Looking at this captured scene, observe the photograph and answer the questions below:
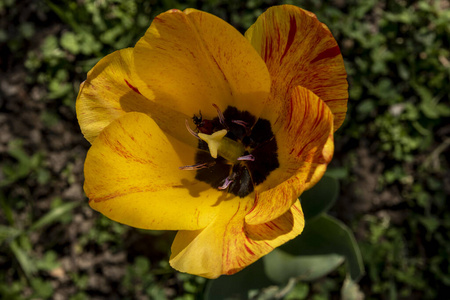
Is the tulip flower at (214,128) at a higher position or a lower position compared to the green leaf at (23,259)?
higher

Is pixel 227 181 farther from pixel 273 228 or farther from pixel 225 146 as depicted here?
pixel 273 228

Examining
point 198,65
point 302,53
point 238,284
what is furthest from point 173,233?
point 302,53

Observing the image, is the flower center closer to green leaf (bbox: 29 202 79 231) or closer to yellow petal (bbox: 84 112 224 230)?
yellow petal (bbox: 84 112 224 230)

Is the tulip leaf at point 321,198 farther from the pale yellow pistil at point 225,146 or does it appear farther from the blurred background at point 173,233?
the blurred background at point 173,233

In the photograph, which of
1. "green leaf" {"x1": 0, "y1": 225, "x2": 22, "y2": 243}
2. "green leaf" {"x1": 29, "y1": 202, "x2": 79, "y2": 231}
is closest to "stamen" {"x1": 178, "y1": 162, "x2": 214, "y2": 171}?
"green leaf" {"x1": 29, "y1": 202, "x2": 79, "y2": 231}

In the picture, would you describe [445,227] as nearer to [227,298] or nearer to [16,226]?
[227,298]

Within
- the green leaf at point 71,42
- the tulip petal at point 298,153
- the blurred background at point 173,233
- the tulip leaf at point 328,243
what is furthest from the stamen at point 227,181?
the green leaf at point 71,42

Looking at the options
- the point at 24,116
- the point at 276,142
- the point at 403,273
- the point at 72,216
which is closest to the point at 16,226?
the point at 72,216
